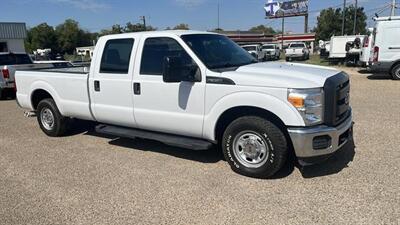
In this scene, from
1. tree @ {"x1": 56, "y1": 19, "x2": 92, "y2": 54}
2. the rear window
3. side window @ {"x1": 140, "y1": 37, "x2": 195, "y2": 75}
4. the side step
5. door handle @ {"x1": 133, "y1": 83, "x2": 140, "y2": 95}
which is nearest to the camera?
Answer: the side step

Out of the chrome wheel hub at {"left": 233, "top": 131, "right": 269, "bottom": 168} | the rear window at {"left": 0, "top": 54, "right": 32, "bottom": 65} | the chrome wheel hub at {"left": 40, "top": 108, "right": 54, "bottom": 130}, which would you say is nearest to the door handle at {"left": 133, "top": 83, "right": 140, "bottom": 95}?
the chrome wheel hub at {"left": 233, "top": 131, "right": 269, "bottom": 168}

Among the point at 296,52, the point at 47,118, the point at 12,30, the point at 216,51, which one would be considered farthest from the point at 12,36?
the point at 216,51

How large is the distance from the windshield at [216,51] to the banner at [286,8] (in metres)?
88.2

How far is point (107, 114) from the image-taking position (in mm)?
6430

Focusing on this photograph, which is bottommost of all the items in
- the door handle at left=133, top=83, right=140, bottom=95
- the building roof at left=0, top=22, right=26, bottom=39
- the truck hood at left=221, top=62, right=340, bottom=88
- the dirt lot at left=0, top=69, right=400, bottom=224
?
the dirt lot at left=0, top=69, right=400, bottom=224

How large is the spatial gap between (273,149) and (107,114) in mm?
2931

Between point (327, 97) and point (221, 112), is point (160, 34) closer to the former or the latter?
point (221, 112)

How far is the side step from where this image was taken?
5.41 meters

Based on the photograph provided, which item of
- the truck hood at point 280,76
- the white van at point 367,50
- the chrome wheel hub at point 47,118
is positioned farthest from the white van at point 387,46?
the chrome wheel hub at point 47,118

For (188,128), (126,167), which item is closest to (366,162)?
(188,128)

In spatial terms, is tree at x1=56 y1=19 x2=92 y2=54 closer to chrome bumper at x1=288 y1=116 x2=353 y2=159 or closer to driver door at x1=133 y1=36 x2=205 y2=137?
driver door at x1=133 y1=36 x2=205 y2=137

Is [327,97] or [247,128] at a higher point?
[327,97]

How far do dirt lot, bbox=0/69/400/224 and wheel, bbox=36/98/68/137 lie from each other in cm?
59

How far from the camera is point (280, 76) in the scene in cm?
484
